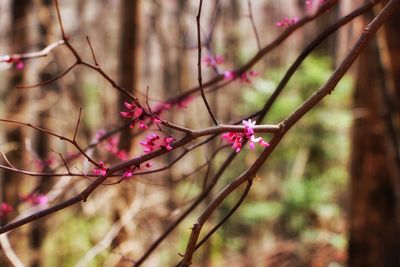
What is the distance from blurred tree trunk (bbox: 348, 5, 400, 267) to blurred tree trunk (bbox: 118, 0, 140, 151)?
8.50 feet

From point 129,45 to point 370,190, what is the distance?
324cm

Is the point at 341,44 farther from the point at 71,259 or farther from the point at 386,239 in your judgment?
the point at 71,259

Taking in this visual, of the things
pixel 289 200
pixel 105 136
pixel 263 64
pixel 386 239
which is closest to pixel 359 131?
pixel 386 239

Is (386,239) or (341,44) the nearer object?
(386,239)

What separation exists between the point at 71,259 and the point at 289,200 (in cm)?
534

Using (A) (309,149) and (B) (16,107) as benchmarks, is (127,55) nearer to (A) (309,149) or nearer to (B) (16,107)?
(B) (16,107)

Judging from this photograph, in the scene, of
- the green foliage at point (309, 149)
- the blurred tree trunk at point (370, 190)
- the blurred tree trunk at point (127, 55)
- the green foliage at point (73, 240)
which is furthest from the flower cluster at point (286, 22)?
the green foliage at point (73, 240)

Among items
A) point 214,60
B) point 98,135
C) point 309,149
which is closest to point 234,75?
point 214,60

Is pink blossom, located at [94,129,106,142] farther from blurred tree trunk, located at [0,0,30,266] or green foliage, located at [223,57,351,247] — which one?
green foliage, located at [223,57,351,247]

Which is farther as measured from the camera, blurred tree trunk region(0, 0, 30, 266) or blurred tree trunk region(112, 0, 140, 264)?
blurred tree trunk region(0, 0, 30, 266)

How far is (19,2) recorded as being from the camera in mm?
7000

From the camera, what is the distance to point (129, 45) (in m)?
5.27

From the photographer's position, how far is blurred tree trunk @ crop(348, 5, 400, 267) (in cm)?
557

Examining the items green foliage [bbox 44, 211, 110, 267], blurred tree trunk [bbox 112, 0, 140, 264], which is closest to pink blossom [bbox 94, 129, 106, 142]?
blurred tree trunk [bbox 112, 0, 140, 264]
